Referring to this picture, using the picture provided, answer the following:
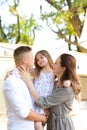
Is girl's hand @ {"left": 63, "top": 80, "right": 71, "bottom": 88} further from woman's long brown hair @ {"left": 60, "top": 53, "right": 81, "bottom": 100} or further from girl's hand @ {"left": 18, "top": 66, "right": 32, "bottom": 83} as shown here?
girl's hand @ {"left": 18, "top": 66, "right": 32, "bottom": 83}

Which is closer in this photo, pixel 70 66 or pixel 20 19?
pixel 70 66

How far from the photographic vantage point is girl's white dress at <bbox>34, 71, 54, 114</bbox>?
269 cm

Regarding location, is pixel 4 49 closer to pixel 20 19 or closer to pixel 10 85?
pixel 20 19

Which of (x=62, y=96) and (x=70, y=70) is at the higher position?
(x=70, y=70)

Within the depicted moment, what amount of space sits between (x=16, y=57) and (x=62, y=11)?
5.41 metres

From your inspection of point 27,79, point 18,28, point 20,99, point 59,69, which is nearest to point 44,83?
point 59,69

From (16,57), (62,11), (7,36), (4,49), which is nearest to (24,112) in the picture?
(16,57)

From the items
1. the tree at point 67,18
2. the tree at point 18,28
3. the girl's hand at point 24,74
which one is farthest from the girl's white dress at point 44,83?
the tree at point 67,18

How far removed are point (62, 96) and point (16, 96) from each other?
1.43ft

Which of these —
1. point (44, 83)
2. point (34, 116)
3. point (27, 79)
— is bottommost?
point (34, 116)

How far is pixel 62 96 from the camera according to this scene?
2586 millimetres

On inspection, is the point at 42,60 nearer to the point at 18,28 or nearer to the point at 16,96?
the point at 16,96

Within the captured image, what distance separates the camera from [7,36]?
5484 mm

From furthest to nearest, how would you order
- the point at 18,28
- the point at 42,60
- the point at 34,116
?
the point at 18,28
the point at 42,60
the point at 34,116
